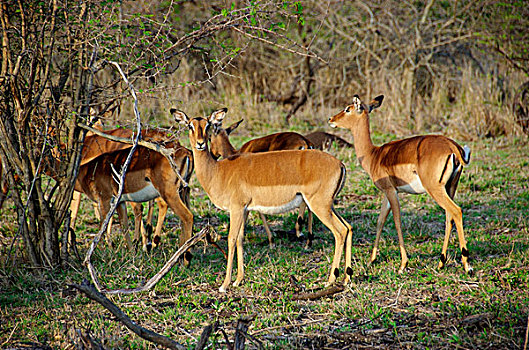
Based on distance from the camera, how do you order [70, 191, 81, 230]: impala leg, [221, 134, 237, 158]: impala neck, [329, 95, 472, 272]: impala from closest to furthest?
[329, 95, 472, 272]: impala → [70, 191, 81, 230]: impala leg → [221, 134, 237, 158]: impala neck

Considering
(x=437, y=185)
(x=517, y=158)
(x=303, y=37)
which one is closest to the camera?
(x=437, y=185)

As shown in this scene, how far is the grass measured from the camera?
3996mm

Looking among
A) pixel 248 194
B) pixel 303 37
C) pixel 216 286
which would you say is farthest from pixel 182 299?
pixel 303 37

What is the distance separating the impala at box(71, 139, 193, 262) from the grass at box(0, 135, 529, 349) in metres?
0.41

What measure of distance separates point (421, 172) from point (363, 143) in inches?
45.4

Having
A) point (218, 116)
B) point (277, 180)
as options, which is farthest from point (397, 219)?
point (218, 116)

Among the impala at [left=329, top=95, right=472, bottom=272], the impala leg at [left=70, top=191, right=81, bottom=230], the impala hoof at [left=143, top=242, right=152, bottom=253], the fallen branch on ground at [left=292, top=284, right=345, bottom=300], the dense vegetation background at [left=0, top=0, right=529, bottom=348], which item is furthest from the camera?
the impala leg at [left=70, top=191, right=81, bottom=230]

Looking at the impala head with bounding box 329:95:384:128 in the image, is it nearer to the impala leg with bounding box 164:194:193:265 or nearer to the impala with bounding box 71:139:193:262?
the impala with bounding box 71:139:193:262

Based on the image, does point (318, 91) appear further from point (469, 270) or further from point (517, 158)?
point (469, 270)

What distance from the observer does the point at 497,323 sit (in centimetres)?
401

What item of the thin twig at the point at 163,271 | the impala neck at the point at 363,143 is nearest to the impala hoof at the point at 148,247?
the thin twig at the point at 163,271

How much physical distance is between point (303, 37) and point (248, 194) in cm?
878

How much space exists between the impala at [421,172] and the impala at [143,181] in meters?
1.94

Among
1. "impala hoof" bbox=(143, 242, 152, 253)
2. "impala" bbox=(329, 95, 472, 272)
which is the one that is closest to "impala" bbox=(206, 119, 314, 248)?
"impala" bbox=(329, 95, 472, 272)
